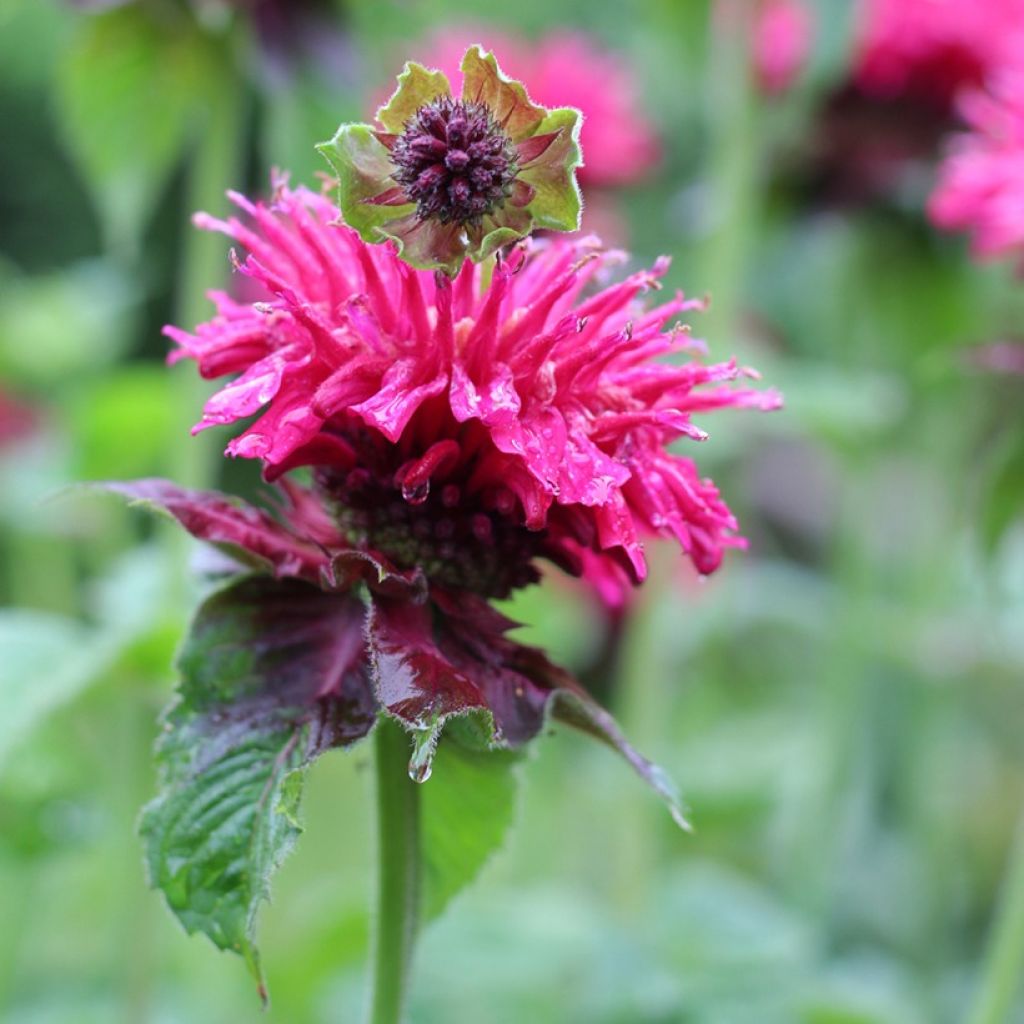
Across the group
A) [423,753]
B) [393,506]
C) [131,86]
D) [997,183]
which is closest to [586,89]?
[131,86]

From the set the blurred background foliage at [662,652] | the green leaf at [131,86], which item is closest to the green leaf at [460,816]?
the blurred background foliage at [662,652]

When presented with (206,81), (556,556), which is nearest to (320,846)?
(206,81)

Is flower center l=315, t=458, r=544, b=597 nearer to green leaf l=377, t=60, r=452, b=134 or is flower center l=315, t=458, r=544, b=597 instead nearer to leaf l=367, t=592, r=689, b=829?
leaf l=367, t=592, r=689, b=829

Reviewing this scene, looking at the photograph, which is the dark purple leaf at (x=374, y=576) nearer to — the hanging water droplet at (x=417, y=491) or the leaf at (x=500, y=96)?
the hanging water droplet at (x=417, y=491)

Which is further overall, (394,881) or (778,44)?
(778,44)

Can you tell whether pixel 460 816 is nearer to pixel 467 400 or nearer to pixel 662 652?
pixel 467 400

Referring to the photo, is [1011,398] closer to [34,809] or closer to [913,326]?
[913,326]
